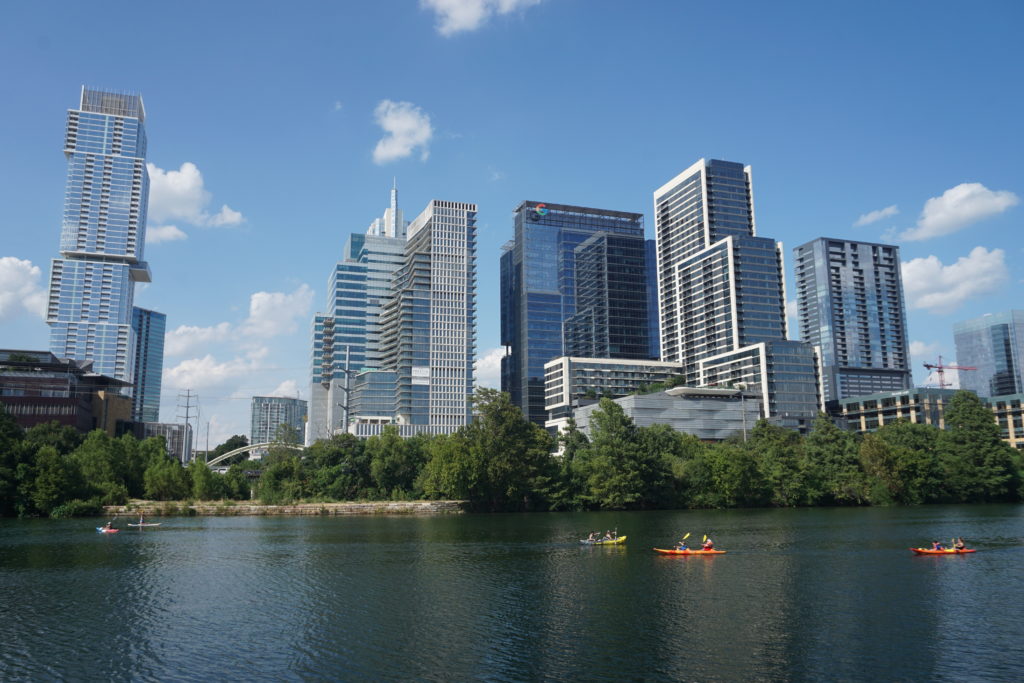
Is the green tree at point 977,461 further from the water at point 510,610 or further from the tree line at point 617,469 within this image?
the water at point 510,610

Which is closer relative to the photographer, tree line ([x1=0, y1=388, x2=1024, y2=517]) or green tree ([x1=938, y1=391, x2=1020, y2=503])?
tree line ([x1=0, y1=388, x2=1024, y2=517])

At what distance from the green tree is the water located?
208 feet

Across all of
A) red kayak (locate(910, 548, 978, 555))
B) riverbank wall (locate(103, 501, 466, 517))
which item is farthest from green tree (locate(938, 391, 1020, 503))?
riverbank wall (locate(103, 501, 466, 517))

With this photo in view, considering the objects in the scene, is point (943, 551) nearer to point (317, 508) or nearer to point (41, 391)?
point (317, 508)

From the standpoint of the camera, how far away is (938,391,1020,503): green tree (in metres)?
140

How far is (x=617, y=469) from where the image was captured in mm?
132875

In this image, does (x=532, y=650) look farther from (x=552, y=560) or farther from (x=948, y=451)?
(x=948, y=451)

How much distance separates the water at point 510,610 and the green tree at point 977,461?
63534 mm

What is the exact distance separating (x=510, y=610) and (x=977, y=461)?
132394mm

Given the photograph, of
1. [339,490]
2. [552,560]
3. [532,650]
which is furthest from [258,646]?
[339,490]

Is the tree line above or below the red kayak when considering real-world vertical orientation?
above

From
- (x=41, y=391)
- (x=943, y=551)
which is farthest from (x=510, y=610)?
(x=41, y=391)

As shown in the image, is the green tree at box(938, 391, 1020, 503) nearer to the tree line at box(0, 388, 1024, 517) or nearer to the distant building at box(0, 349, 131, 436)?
the tree line at box(0, 388, 1024, 517)

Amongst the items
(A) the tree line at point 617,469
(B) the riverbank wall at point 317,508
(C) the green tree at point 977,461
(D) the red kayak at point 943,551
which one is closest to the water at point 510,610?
(D) the red kayak at point 943,551
